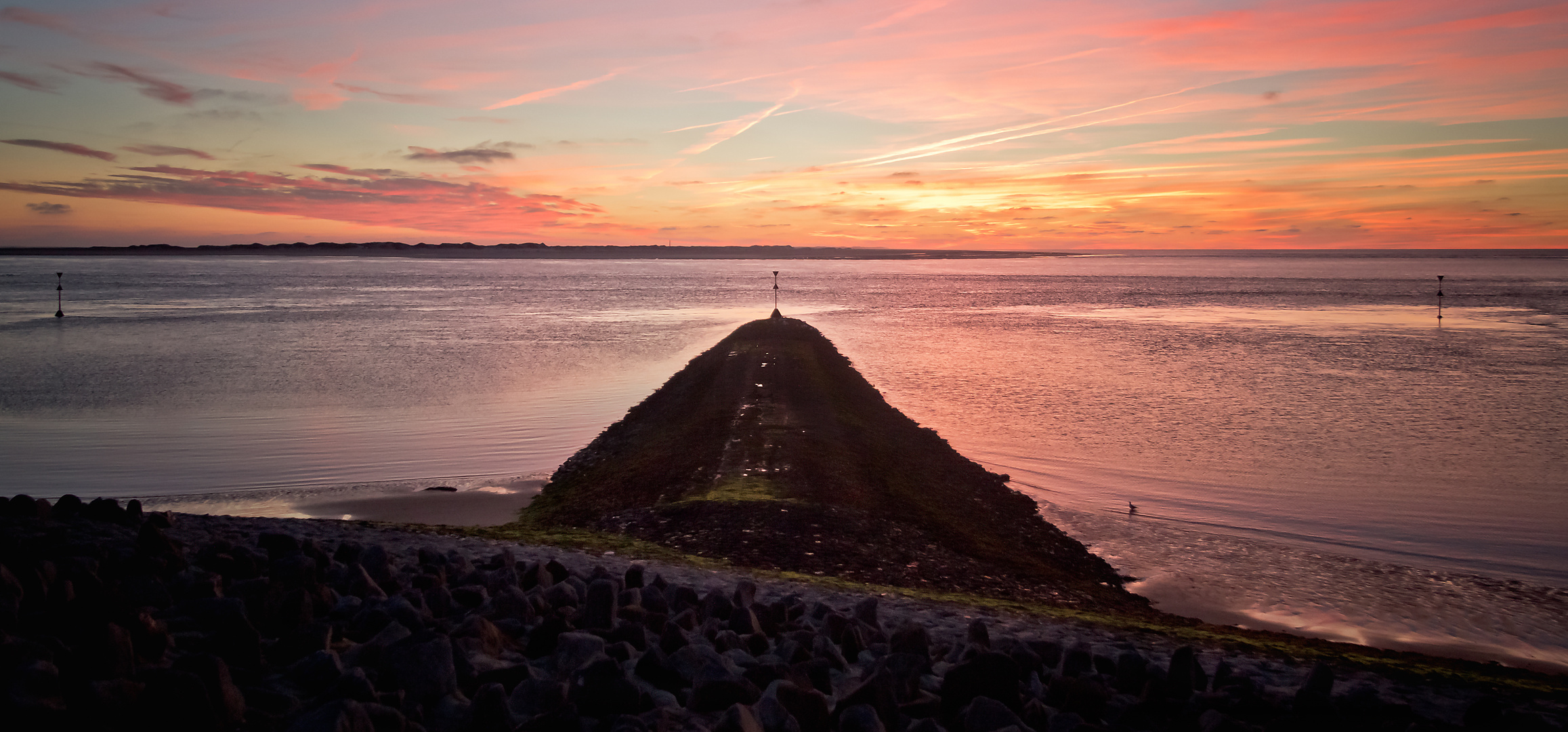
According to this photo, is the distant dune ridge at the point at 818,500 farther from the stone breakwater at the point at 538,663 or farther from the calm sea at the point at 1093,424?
the stone breakwater at the point at 538,663

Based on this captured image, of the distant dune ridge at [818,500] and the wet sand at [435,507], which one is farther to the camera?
the wet sand at [435,507]

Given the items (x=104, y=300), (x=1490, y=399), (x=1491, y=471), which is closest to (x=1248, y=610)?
(x=1491, y=471)

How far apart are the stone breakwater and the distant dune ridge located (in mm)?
3836

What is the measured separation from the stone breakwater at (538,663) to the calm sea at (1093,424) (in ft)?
21.4

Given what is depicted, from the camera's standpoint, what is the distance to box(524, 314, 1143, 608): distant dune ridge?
459 inches

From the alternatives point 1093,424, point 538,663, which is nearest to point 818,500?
point 538,663

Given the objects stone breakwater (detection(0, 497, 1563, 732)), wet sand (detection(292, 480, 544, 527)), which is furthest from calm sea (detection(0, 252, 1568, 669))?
stone breakwater (detection(0, 497, 1563, 732))

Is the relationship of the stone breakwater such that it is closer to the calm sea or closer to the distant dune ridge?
the distant dune ridge

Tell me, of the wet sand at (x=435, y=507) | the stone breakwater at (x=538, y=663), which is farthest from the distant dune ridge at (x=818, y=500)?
the stone breakwater at (x=538, y=663)

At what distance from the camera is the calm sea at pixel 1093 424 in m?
13.5

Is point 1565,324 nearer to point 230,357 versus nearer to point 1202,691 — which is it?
point 1202,691

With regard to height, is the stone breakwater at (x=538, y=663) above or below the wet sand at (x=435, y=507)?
above

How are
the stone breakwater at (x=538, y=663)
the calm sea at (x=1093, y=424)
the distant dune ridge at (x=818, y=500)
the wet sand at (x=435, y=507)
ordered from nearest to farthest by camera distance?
the stone breakwater at (x=538, y=663), the distant dune ridge at (x=818, y=500), the calm sea at (x=1093, y=424), the wet sand at (x=435, y=507)

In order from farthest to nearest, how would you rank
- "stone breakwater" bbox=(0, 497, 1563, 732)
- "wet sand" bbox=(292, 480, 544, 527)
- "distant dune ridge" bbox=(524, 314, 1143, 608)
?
"wet sand" bbox=(292, 480, 544, 527), "distant dune ridge" bbox=(524, 314, 1143, 608), "stone breakwater" bbox=(0, 497, 1563, 732)
